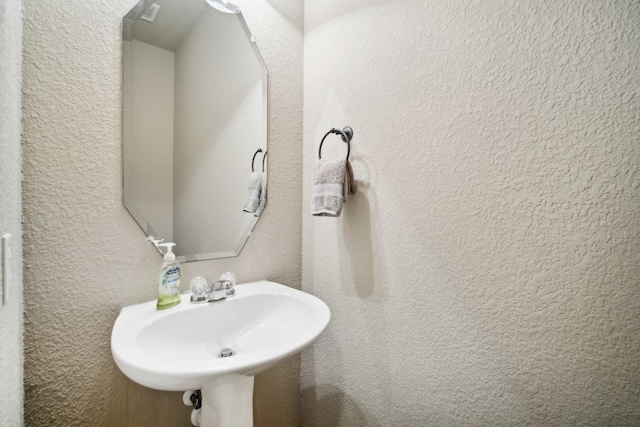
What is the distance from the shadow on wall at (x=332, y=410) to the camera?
3.30 ft

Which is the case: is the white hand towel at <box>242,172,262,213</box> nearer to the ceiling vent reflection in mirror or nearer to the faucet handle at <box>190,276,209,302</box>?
the faucet handle at <box>190,276,209,302</box>

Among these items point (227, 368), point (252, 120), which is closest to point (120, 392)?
point (227, 368)

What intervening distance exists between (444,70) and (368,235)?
582mm

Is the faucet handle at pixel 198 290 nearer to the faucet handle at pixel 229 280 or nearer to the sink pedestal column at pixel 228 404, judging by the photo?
the faucet handle at pixel 229 280

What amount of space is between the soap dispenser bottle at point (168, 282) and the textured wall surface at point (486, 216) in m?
0.59

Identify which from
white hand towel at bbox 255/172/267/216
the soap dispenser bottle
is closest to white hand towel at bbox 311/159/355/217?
white hand towel at bbox 255/172/267/216

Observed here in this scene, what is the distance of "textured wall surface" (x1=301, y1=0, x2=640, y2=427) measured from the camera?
0.55 meters

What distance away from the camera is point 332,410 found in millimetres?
1100

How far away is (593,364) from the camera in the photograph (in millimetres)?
571

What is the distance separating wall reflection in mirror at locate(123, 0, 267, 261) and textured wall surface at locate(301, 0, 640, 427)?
1.22 feet

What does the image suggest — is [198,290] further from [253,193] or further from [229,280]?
[253,193]

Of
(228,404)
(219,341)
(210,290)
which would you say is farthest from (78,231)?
(228,404)

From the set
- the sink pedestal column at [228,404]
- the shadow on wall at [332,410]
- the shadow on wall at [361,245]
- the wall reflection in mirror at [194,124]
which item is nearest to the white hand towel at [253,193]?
the wall reflection in mirror at [194,124]

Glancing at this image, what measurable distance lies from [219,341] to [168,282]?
0.27 m
